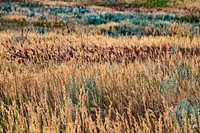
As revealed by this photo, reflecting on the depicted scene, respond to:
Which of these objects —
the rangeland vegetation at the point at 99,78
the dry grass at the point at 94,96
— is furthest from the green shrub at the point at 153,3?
the dry grass at the point at 94,96

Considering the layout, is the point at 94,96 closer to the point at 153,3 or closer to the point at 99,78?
the point at 99,78

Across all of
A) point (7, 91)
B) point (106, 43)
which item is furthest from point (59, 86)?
point (106, 43)

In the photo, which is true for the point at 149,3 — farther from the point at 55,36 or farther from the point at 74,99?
the point at 74,99

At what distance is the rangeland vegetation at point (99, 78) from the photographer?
16.5 ft

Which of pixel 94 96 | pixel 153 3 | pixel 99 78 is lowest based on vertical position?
pixel 153 3

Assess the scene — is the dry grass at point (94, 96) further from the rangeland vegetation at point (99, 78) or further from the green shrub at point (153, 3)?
the green shrub at point (153, 3)

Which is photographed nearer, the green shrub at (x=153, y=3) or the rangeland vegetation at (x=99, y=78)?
the rangeland vegetation at (x=99, y=78)

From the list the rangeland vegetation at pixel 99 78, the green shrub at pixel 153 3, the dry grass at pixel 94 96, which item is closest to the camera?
the rangeland vegetation at pixel 99 78

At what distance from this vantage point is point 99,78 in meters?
7.14

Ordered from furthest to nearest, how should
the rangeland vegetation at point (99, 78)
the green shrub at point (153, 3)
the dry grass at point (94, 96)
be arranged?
the green shrub at point (153, 3), the dry grass at point (94, 96), the rangeland vegetation at point (99, 78)

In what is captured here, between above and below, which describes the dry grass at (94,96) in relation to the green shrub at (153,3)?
above

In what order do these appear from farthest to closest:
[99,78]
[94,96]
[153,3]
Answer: [153,3], [99,78], [94,96]

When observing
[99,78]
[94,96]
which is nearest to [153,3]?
[99,78]

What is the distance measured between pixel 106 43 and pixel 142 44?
4.10ft
